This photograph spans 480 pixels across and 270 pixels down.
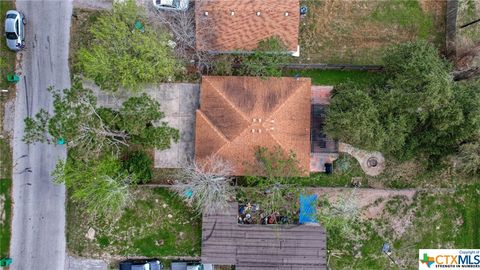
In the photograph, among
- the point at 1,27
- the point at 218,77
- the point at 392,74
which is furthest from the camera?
the point at 1,27

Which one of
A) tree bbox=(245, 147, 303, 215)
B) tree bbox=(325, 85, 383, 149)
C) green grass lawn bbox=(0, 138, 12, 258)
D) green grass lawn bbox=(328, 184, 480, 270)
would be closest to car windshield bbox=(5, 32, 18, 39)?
green grass lawn bbox=(0, 138, 12, 258)

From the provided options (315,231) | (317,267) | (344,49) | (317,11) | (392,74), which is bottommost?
(317,267)

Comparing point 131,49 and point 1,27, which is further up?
point 1,27

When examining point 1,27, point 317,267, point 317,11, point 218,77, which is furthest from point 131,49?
point 317,267

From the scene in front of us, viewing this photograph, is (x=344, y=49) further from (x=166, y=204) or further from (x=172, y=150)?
(x=166, y=204)

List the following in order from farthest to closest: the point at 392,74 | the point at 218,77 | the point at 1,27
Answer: the point at 1,27, the point at 218,77, the point at 392,74

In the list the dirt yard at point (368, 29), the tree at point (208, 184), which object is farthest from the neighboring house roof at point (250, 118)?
the dirt yard at point (368, 29)

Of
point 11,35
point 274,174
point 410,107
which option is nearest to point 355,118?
point 410,107
